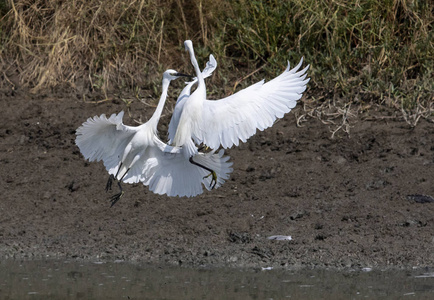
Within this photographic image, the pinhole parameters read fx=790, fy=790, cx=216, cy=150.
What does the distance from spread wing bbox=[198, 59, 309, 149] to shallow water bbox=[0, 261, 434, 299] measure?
1.04m

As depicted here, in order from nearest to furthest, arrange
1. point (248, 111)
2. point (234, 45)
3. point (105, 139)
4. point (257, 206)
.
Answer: point (248, 111) → point (105, 139) → point (257, 206) → point (234, 45)

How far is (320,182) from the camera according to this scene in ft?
25.1

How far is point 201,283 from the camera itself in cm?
593

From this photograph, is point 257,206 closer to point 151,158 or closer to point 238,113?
point 151,158

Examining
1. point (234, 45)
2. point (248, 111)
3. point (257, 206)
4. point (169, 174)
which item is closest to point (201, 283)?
point (169, 174)

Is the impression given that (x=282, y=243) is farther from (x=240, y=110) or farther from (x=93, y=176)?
(x=93, y=176)

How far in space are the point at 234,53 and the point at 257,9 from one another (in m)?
0.85

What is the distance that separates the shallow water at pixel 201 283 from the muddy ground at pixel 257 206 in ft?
0.68

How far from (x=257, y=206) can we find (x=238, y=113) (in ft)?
4.88

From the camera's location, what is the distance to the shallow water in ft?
18.3

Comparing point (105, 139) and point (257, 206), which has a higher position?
point (105, 139)

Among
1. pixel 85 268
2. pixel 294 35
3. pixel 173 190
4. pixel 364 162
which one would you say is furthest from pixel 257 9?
pixel 85 268

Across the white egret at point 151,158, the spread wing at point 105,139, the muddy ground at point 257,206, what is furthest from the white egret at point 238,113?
the muddy ground at point 257,206

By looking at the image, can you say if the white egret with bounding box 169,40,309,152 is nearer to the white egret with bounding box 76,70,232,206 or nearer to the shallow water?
the white egret with bounding box 76,70,232,206
